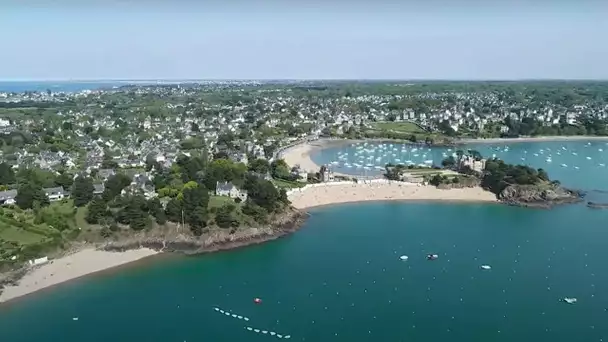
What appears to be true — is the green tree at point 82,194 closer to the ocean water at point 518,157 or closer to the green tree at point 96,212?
the green tree at point 96,212

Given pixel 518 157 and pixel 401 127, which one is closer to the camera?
pixel 518 157

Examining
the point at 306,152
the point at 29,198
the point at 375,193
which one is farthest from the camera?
the point at 306,152

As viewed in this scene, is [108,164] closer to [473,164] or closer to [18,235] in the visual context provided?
[18,235]

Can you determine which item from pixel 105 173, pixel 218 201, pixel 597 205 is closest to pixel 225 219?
pixel 218 201

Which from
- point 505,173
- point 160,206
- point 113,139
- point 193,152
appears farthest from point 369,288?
point 113,139

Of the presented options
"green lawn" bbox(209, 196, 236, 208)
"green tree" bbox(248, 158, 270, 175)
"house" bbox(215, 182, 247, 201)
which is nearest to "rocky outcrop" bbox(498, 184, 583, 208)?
"green tree" bbox(248, 158, 270, 175)

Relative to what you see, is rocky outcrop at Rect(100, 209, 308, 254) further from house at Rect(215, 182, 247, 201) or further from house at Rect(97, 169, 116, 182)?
house at Rect(97, 169, 116, 182)
